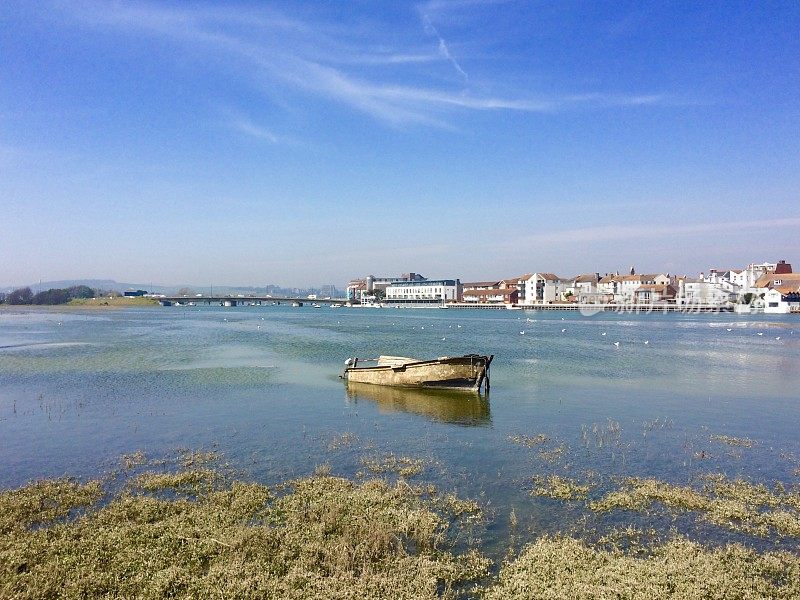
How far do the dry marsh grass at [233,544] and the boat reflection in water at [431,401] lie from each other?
9907mm

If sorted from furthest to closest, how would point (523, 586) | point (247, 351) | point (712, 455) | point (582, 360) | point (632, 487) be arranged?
1. point (247, 351)
2. point (582, 360)
3. point (712, 455)
4. point (632, 487)
5. point (523, 586)

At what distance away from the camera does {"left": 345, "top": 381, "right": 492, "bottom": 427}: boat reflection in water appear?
2288cm

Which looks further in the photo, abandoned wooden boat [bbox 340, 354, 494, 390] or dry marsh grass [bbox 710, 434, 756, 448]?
abandoned wooden boat [bbox 340, 354, 494, 390]

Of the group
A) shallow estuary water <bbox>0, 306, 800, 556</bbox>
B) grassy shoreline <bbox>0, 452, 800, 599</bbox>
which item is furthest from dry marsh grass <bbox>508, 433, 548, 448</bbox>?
grassy shoreline <bbox>0, 452, 800, 599</bbox>

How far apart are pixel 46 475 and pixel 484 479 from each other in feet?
42.5

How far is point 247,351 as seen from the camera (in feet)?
166

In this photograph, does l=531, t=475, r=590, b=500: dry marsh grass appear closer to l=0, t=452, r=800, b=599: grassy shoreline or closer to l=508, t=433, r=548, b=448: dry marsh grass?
l=0, t=452, r=800, b=599: grassy shoreline

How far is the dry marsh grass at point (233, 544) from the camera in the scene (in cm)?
830

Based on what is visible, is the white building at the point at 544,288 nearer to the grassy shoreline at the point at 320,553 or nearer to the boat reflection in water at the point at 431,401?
the boat reflection in water at the point at 431,401

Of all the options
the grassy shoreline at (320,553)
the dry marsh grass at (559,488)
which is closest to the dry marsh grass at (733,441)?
the grassy shoreline at (320,553)

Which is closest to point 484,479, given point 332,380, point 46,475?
point 46,475

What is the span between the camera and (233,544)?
959 cm

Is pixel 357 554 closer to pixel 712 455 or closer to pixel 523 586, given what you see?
pixel 523 586

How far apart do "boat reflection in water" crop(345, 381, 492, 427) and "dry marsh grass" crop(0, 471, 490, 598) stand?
9.91 meters
